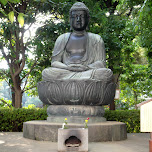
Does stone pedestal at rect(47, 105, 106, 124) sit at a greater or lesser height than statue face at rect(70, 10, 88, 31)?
lesser

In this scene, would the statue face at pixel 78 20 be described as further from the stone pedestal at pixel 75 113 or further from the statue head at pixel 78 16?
the stone pedestal at pixel 75 113

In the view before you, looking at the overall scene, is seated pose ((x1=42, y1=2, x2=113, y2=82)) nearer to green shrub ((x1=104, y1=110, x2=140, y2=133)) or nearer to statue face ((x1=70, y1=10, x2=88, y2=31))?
statue face ((x1=70, y1=10, x2=88, y2=31))

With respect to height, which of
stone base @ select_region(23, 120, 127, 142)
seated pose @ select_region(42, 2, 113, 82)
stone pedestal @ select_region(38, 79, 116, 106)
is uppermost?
seated pose @ select_region(42, 2, 113, 82)

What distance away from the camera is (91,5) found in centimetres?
1059

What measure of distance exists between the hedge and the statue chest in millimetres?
2325

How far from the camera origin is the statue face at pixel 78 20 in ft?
25.0

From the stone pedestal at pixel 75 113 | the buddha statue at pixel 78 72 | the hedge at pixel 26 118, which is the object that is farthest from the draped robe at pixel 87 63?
the hedge at pixel 26 118

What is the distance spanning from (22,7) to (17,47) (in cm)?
152

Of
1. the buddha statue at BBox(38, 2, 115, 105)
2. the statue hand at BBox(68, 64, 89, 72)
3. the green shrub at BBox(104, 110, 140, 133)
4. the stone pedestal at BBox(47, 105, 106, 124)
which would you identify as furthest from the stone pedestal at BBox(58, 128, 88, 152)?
the green shrub at BBox(104, 110, 140, 133)

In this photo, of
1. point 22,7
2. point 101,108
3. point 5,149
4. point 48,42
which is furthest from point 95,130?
point 22,7

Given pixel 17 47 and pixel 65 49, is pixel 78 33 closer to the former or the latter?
pixel 65 49

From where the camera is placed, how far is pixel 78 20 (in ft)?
24.8

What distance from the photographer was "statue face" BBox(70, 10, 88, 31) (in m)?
7.61

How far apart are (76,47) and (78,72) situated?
96cm
